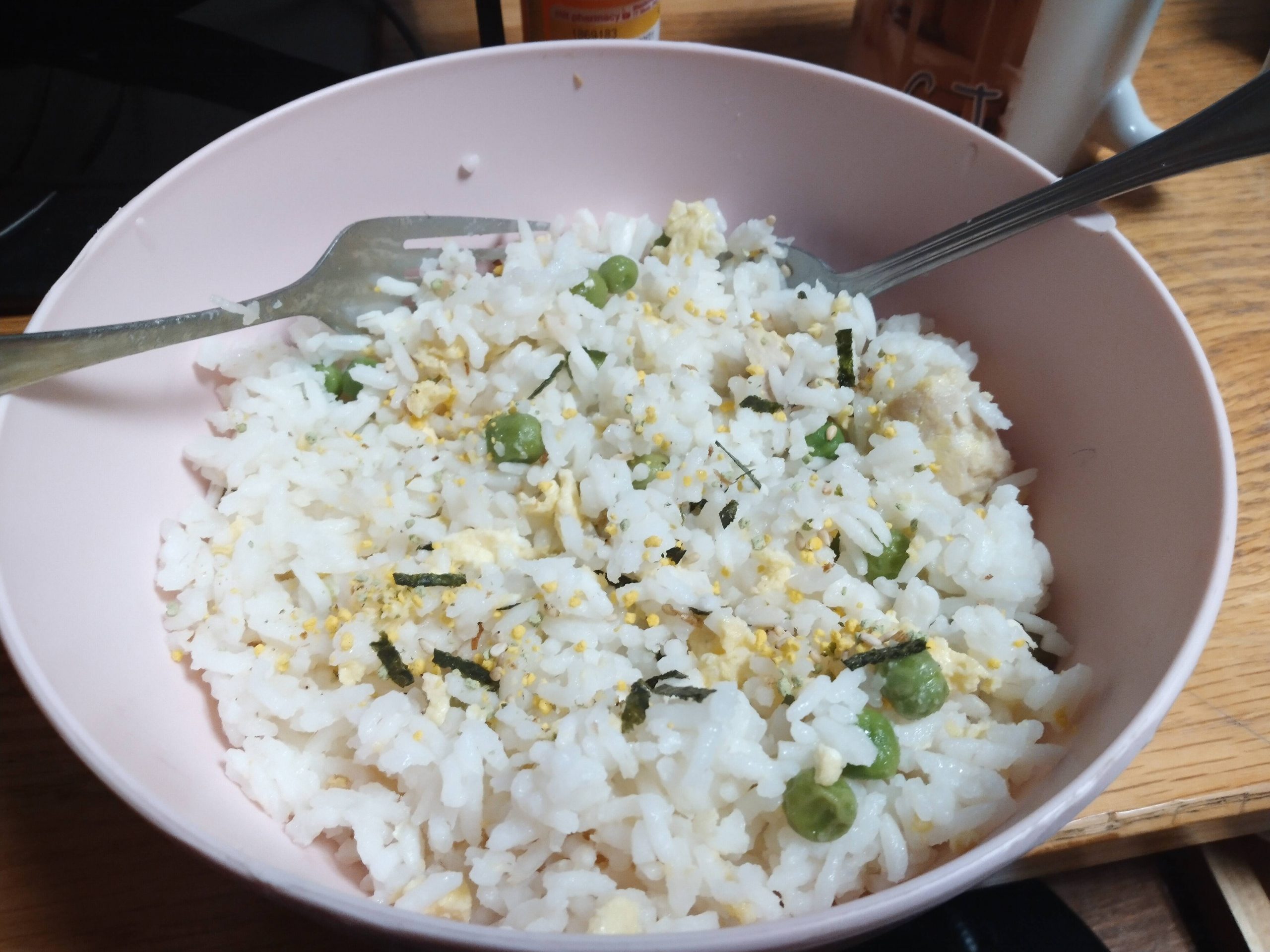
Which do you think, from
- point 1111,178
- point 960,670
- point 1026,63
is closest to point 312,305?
point 960,670

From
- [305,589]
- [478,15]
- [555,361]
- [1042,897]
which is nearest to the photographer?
[305,589]

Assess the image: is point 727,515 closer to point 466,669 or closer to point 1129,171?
point 466,669

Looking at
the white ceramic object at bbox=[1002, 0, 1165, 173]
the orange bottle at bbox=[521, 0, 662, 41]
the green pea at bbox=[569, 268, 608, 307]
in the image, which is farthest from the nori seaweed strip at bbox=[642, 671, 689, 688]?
the white ceramic object at bbox=[1002, 0, 1165, 173]

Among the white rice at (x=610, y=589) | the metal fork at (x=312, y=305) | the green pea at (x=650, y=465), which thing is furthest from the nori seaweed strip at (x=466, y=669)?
the metal fork at (x=312, y=305)

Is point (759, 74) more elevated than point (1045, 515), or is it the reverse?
point (759, 74)

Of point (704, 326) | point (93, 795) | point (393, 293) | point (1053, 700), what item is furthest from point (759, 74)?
point (93, 795)

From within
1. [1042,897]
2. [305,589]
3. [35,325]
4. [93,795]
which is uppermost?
[35,325]

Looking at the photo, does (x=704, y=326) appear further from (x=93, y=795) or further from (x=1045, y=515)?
(x=93, y=795)

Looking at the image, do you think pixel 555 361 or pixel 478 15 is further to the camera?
pixel 478 15
